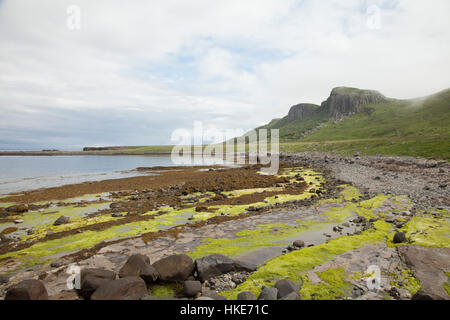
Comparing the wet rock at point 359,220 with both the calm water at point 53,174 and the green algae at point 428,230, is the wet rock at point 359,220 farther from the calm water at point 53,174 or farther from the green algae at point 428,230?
the calm water at point 53,174

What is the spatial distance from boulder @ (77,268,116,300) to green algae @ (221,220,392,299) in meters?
4.17

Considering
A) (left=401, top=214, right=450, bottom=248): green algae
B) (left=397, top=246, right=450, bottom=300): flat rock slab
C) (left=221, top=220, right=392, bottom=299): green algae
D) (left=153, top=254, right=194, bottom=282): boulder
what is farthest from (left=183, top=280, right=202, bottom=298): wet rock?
(left=401, top=214, right=450, bottom=248): green algae

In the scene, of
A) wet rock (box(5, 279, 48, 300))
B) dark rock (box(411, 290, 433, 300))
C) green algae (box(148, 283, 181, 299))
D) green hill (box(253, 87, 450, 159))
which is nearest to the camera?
dark rock (box(411, 290, 433, 300))

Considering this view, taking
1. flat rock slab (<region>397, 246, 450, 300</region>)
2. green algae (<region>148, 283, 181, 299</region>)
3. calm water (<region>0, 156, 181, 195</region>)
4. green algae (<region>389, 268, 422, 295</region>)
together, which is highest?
flat rock slab (<region>397, 246, 450, 300</region>)

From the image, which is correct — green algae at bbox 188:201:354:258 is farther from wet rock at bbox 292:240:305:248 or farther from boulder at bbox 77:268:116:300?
boulder at bbox 77:268:116:300

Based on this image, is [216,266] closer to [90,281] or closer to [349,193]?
[90,281]

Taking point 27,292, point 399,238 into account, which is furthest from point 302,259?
point 27,292

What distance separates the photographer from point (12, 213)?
22.7 meters

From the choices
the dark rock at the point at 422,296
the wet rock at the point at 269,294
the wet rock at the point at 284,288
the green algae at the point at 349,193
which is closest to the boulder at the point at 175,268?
the wet rock at the point at 269,294

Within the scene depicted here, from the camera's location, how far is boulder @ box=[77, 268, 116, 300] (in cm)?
754

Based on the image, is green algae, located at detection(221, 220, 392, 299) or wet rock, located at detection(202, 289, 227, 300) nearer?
wet rock, located at detection(202, 289, 227, 300)

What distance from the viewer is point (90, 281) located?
25.0 feet
